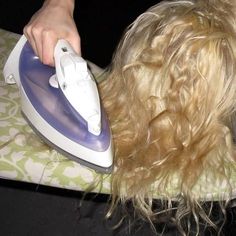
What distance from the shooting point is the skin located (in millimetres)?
1045

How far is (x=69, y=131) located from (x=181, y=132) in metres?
0.25

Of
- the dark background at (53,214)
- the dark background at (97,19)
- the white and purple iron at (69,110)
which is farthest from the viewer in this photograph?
the dark background at (97,19)

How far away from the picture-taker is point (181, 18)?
1.02m

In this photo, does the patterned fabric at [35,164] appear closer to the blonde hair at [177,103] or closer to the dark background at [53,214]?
the blonde hair at [177,103]

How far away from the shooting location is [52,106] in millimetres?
1077

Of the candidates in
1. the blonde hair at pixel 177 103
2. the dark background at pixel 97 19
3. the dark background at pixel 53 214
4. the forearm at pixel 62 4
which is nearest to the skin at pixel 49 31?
the forearm at pixel 62 4

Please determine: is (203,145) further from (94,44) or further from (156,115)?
(94,44)

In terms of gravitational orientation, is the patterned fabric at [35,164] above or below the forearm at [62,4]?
below

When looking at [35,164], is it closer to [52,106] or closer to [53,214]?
[52,106]

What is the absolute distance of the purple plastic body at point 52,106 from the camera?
0.99m

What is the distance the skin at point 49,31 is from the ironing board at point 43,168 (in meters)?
0.19

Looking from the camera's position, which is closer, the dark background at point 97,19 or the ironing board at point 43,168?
the ironing board at point 43,168

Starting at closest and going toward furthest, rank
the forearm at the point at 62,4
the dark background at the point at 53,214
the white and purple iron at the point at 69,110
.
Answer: the white and purple iron at the point at 69,110 → the forearm at the point at 62,4 → the dark background at the point at 53,214

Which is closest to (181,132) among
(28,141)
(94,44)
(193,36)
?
(193,36)
